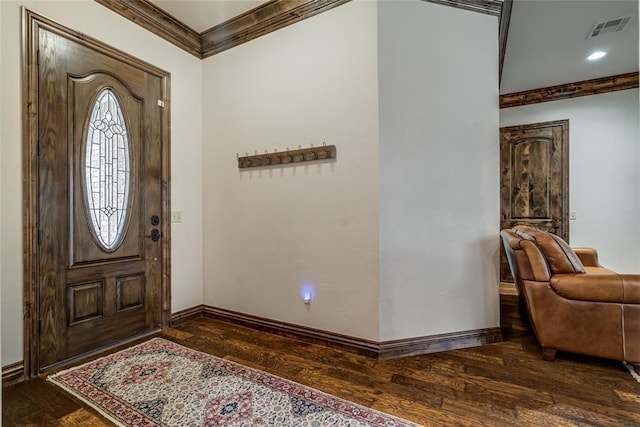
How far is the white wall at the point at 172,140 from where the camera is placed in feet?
6.68

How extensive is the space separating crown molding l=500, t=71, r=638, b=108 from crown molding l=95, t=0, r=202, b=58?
175 inches

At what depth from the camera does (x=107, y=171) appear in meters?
2.58

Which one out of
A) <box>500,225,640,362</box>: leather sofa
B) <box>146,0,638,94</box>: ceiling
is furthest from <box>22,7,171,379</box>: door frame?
<box>500,225,640,362</box>: leather sofa

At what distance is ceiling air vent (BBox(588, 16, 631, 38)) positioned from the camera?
3.06m

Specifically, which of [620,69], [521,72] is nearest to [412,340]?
[521,72]

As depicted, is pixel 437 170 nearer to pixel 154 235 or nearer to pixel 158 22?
pixel 154 235

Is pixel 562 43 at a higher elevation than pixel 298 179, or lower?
higher

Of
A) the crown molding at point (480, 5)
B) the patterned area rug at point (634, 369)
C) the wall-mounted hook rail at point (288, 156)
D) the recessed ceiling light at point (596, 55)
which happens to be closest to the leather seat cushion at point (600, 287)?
the patterned area rug at point (634, 369)

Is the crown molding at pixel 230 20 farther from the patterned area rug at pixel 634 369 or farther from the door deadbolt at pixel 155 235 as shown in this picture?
the patterned area rug at pixel 634 369

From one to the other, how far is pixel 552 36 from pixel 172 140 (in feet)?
13.5

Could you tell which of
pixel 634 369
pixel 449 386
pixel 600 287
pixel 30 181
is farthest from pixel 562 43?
pixel 30 181

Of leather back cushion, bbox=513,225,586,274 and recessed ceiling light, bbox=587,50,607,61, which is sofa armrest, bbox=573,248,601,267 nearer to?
leather back cushion, bbox=513,225,586,274

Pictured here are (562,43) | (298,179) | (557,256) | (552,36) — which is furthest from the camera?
(562,43)

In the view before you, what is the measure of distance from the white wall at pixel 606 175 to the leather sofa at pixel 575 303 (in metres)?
2.70
